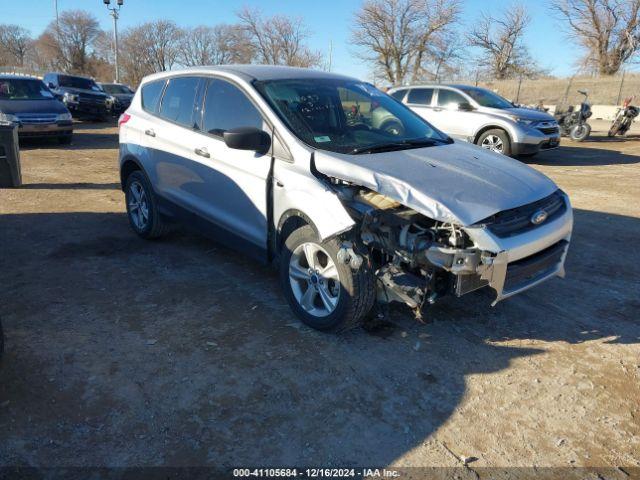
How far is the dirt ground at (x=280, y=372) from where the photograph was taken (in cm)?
255

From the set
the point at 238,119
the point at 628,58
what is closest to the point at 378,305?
the point at 238,119

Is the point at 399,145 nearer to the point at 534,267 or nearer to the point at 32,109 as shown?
the point at 534,267

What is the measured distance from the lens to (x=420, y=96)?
12445 mm

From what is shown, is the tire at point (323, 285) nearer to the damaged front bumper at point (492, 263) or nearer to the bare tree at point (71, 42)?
the damaged front bumper at point (492, 263)

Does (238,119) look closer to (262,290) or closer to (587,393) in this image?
(262,290)

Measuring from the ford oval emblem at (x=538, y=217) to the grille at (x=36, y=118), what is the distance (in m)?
12.0

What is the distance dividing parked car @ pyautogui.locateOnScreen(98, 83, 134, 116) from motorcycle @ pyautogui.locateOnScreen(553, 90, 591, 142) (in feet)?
53.5

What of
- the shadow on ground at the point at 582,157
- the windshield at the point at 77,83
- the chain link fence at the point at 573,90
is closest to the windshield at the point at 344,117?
the shadow on ground at the point at 582,157

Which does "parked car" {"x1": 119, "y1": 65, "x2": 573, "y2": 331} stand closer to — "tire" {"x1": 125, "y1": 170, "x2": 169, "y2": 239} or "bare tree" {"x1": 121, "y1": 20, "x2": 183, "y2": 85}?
"tire" {"x1": 125, "y1": 170, "x2": 169, "y2": 239}

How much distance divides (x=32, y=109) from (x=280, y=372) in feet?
38.0

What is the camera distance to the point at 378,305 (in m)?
3.58

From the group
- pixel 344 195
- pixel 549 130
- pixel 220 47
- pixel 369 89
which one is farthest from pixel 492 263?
pixel 220 47

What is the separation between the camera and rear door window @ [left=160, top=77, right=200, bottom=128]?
4.62 m

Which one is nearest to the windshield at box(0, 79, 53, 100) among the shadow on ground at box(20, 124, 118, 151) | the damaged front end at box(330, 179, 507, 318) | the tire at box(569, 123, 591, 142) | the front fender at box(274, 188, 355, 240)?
the shadow on ground at box(20, 124, 118, 151)
